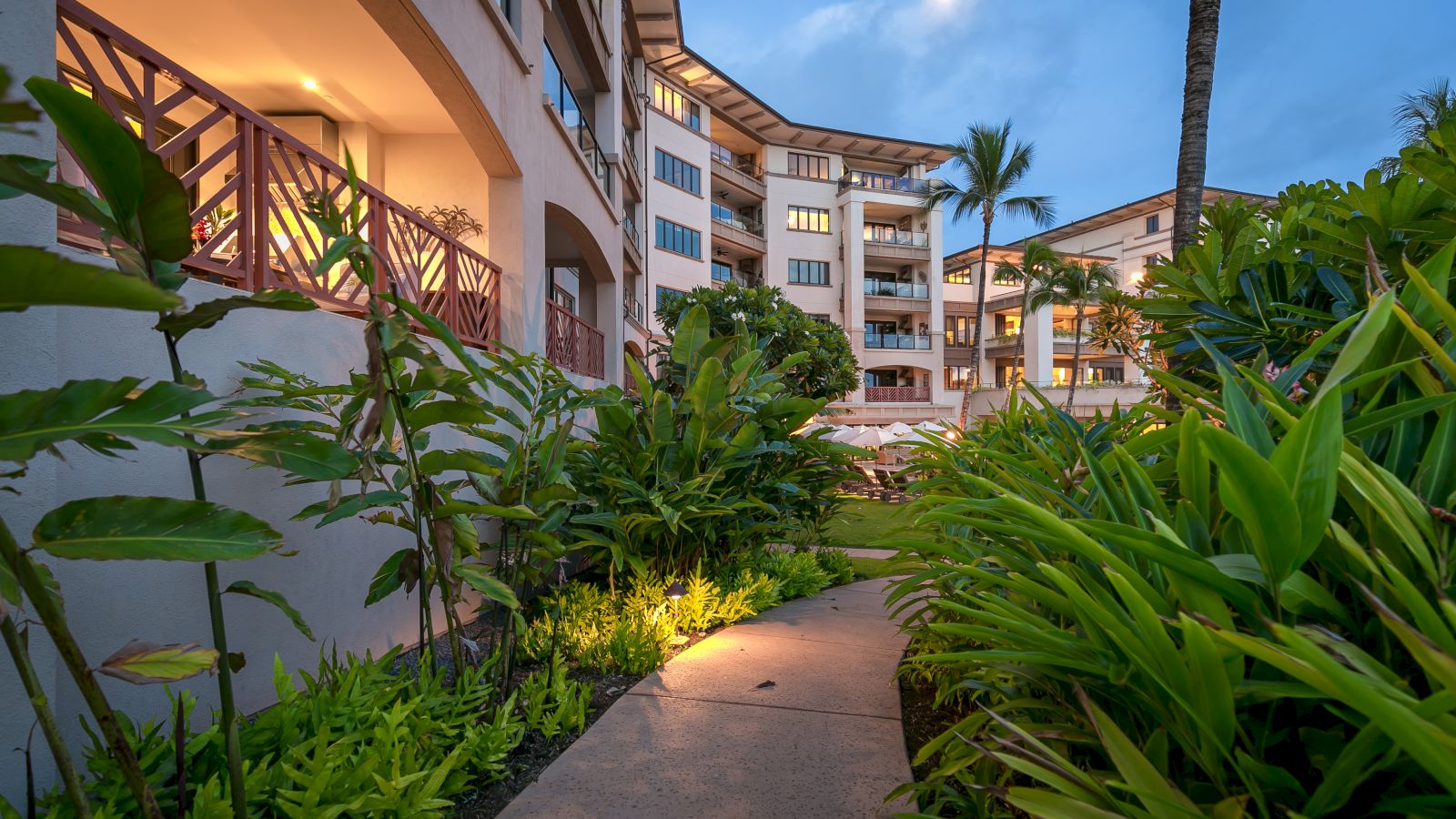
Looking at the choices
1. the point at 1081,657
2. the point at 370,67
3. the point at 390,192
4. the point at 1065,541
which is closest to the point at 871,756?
the point at 1081,657

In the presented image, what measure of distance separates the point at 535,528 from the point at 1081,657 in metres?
3.06

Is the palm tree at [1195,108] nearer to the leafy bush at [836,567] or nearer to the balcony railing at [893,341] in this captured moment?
the leafy bush at [836,567]

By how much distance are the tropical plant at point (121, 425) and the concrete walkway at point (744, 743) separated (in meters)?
1.38

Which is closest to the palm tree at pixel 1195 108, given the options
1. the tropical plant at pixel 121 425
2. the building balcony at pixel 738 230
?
the tropical plant at pixel 121 425

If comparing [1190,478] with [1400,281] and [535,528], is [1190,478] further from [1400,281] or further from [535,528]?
[535,528]

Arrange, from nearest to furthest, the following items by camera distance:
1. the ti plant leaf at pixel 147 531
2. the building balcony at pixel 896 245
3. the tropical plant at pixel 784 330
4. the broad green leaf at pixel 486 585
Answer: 1. the ti plant leaf at pixel 147 531
2. the broad green leaf at pixel 486 585
3. the tropical plant at pixel 784 330
4. the building balcony at pixel 896 245

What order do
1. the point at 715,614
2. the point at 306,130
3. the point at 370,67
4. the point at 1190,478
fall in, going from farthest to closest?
1. the point at 306,130
2. the point at 370,67
3. the point at 715,614
4. the point at 1190,478

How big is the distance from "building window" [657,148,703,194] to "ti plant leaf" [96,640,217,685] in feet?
88.9

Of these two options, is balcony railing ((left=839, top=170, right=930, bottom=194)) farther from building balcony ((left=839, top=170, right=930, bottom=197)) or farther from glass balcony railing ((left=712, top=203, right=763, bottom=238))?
glass balcony railing ((left=712, top=203, right=763, bottom=238))

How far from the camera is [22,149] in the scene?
255 cm

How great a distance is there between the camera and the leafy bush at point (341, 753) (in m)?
2.18

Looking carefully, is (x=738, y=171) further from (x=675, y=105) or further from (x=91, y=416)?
(x=91, y=416)

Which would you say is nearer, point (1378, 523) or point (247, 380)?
point (1378, 523)

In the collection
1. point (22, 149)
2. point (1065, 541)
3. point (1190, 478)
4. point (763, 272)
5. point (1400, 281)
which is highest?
point (763, 272)
